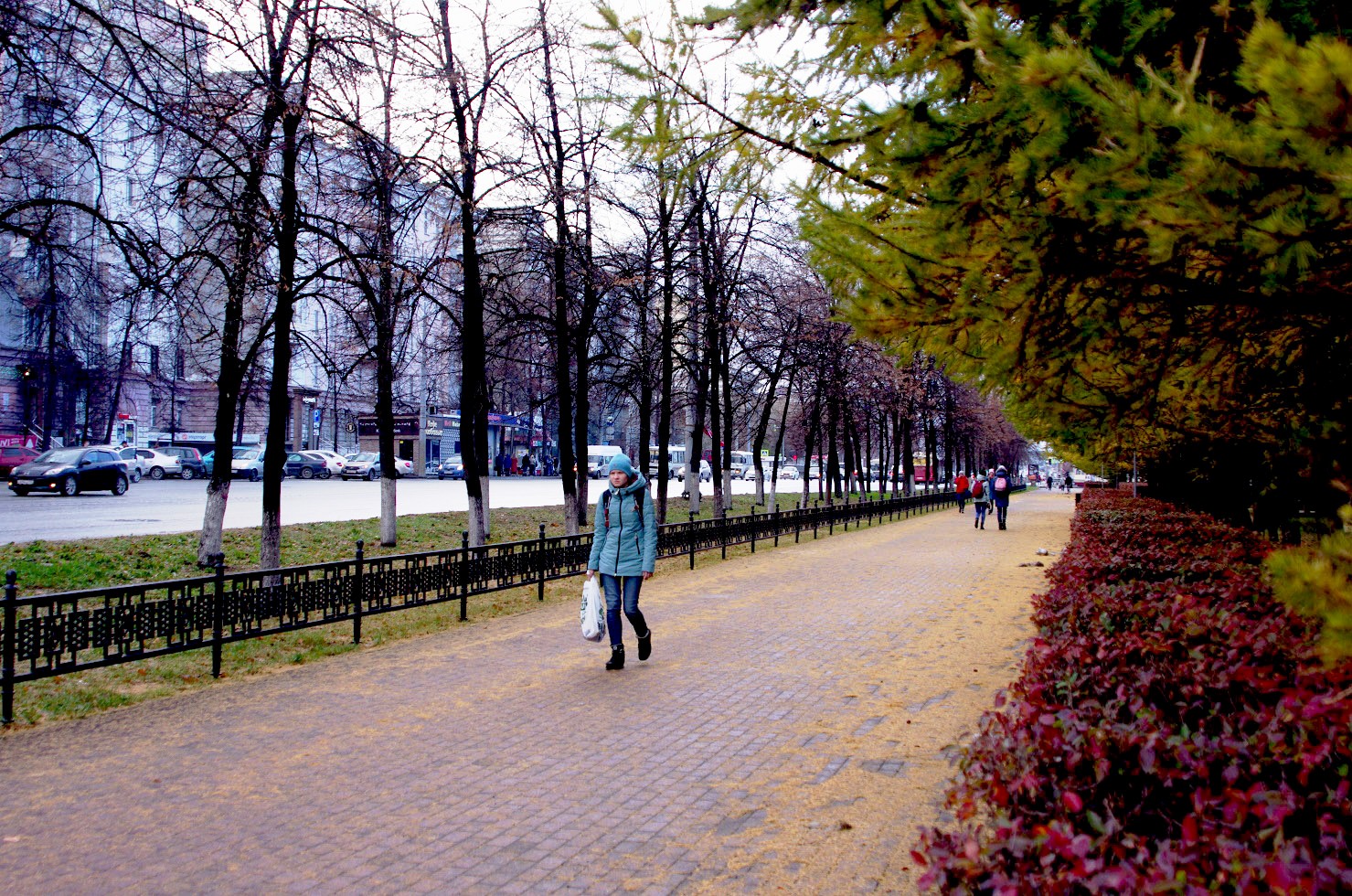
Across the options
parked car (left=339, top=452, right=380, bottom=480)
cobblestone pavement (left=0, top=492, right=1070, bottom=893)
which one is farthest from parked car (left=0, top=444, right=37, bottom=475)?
cobblestone pavement (left=0, top=492, right=1070, bottom=893)

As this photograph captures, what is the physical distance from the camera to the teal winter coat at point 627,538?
8.12 meters

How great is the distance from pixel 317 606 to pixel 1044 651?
7072mm

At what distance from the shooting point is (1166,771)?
2836mm

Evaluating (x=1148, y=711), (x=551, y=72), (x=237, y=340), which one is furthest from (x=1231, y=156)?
(x=551, y=72)

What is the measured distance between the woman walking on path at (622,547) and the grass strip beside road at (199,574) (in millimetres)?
2935

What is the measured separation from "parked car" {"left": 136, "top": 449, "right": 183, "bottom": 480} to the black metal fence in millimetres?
34614

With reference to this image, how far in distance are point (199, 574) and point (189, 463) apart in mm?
35223

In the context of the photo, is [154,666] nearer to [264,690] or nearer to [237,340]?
[264,690]

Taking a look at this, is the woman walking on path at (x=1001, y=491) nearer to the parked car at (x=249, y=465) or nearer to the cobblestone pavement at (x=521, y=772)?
the cobblestone pavement at (x=521, y=772)

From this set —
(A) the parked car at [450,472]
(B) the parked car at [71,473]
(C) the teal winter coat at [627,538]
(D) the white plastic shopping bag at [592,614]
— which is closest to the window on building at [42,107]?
(C) the teal winter coat at [627,538]

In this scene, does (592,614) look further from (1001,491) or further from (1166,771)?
(1001,491)

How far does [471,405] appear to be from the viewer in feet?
53.8

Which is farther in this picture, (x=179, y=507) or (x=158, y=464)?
(x=158, y=464)

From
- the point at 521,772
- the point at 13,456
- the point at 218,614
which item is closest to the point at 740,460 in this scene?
the point at 13,456
